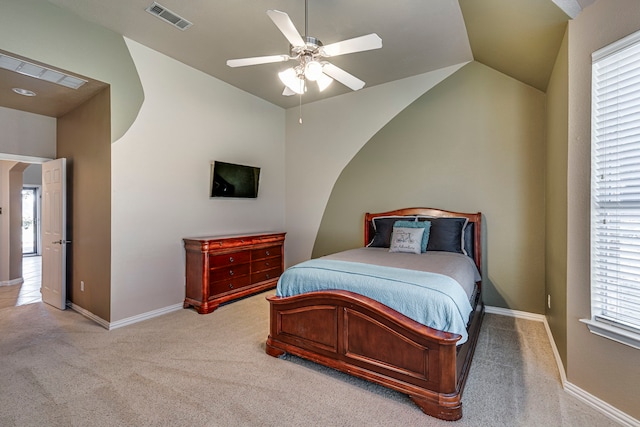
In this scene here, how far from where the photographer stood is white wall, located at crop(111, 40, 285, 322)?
3.41m

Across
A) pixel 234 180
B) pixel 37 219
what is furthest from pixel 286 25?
pixel 37 219

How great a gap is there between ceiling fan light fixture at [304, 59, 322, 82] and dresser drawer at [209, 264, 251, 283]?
2.67m

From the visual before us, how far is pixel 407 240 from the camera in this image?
354 centimetres

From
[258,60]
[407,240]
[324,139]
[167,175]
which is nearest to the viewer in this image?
[258,60]

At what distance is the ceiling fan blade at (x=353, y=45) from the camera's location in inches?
83.5

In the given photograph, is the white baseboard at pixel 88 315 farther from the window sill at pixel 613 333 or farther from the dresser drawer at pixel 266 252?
the window sill at pixel 613 333

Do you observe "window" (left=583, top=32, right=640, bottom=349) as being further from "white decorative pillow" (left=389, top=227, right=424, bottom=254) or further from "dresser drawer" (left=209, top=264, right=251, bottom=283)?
"dresser drawer" (left=209, top=264, right=251, bottom=283)

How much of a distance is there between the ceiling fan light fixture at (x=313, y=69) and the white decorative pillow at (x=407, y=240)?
2.08 m

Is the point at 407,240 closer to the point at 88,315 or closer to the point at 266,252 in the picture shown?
the point at 266,252

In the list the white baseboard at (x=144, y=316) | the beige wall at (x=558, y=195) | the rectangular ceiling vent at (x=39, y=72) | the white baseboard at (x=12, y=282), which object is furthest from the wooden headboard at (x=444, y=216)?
the white baseboard at (x=12, y=282)

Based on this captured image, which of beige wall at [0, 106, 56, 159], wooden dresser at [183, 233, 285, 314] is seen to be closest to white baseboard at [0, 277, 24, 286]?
beige wall at [0, 106, 56, 159]

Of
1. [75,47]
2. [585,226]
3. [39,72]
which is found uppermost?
[75,47]

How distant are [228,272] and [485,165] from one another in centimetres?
358

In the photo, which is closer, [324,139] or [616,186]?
[616,186]
